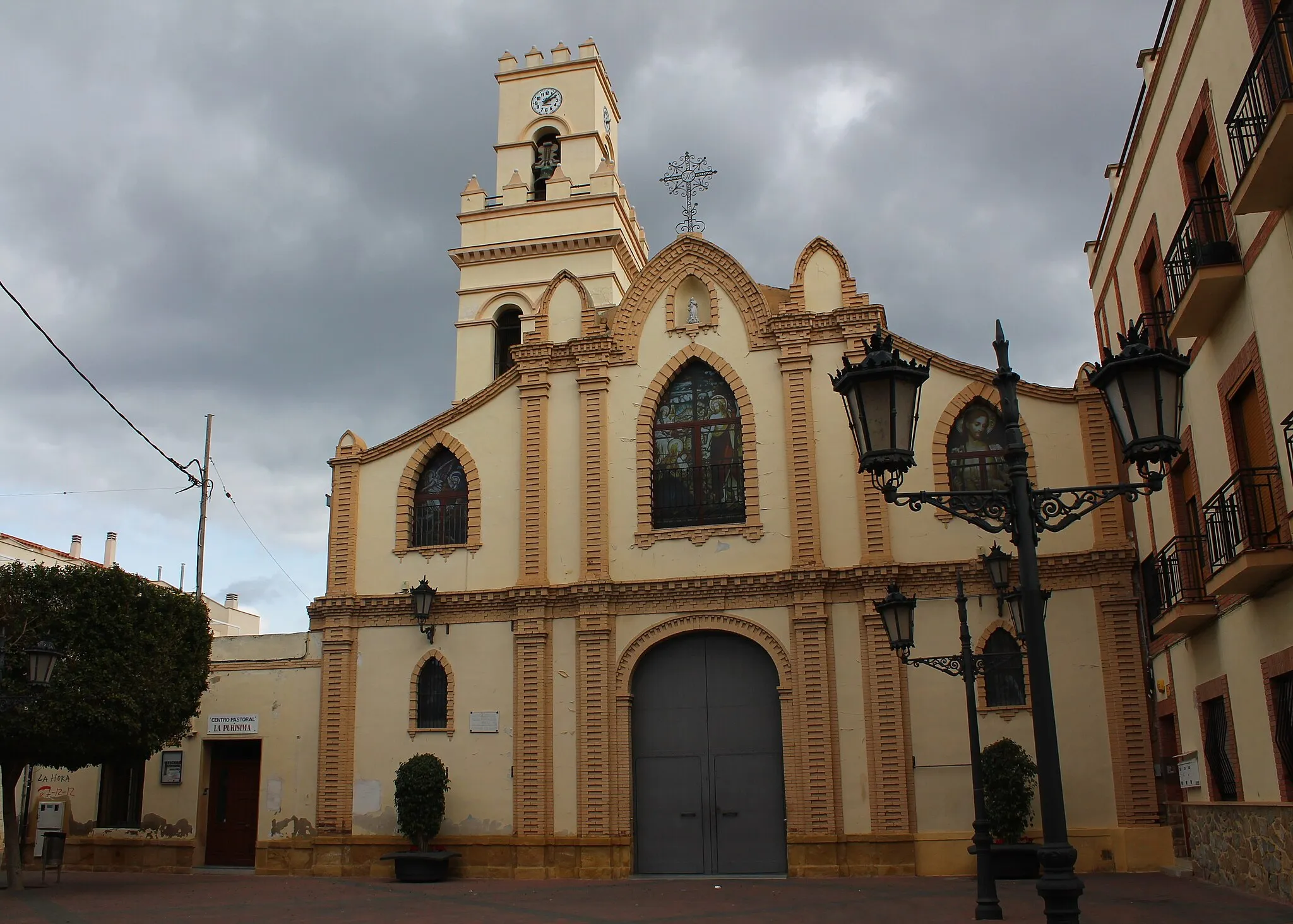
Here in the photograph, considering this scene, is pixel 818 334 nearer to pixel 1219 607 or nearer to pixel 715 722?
pixel 715 722

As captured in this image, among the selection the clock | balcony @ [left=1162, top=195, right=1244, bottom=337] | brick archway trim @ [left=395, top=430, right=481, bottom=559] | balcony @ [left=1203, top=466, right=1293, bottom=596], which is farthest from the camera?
the clock

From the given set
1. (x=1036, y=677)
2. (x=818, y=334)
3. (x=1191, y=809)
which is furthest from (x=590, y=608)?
(x=1036, y=677)

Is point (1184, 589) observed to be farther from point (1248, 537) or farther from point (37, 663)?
point (37, 663)

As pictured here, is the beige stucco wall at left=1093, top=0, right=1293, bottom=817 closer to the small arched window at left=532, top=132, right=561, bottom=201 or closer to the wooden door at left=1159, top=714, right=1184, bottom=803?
the wooden door at left=1159, top=714, right=1184, bottom=803

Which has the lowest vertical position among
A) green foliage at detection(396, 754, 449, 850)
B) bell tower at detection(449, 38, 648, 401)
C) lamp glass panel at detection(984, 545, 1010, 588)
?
green foliage at detection(396, 754, 449, 850)

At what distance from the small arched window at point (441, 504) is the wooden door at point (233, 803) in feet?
18.5

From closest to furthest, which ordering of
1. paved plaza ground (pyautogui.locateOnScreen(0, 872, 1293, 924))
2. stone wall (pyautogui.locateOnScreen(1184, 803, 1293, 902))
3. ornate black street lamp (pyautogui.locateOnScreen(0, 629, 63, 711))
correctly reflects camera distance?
1. stone wall (pyautogui.locateOnScreen(1184, 803, 1293, 902))
2. paved plaza ground (pyautogui.locateOnScreen(0, 872, 1293, 924))
3. ornate black street lamp (pyautogui.locateOnScreen(0, 629, 63, 711))

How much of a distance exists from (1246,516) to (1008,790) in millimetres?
7285

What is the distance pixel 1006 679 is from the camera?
19.9 metres

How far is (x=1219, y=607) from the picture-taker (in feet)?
50.0

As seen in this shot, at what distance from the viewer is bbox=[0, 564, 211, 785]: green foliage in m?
19.0

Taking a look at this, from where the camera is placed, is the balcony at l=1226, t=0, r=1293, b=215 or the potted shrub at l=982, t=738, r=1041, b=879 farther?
the potted shrub at l=982, t=738, r=1041, b=879

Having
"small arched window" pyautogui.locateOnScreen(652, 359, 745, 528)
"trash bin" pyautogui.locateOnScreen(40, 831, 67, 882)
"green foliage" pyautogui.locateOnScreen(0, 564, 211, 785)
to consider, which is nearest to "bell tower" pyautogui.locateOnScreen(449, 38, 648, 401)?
"small arched window" pyautogui.locateOnScreen(652, 359, 745, 528)

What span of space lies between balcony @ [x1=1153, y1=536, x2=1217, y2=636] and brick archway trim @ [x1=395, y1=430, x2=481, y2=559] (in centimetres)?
1225
